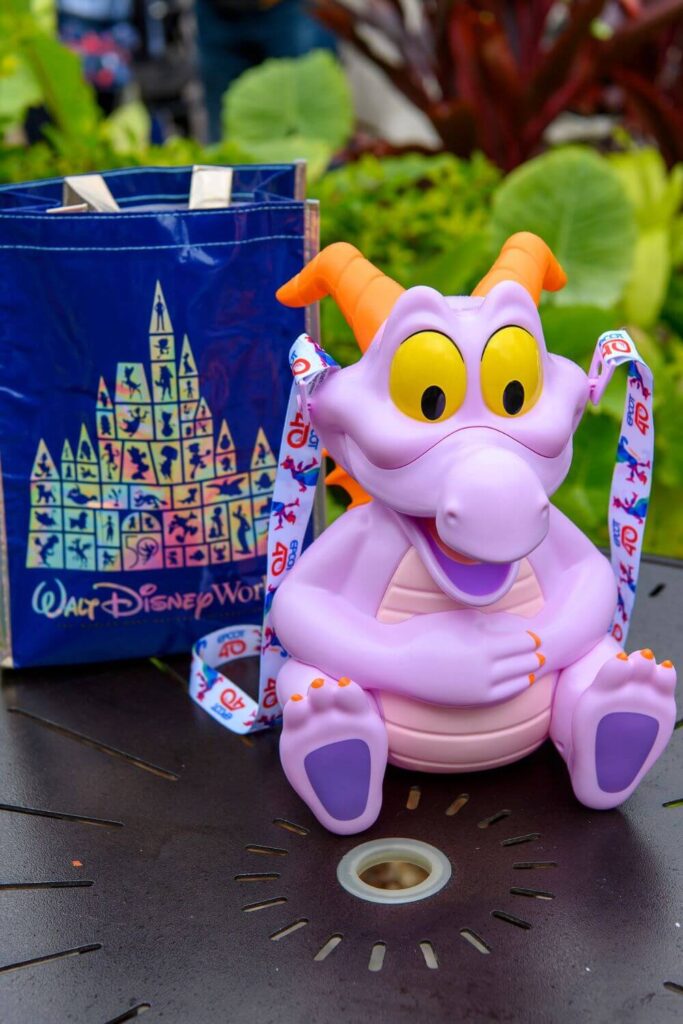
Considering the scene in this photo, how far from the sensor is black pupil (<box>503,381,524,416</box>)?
78cm

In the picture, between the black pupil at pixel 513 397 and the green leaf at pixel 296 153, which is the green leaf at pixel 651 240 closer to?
the green leaf at pixel 296 153

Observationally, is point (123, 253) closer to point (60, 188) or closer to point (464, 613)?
point (60, 188)

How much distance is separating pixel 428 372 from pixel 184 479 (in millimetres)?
388

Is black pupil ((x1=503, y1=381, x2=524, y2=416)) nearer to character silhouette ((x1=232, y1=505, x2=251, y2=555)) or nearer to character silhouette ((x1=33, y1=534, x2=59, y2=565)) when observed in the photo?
character silhouette ((x1=232, y1=505, x2=251, y2=555))

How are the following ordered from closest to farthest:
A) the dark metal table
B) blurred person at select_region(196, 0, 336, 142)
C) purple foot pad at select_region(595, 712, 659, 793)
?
the dark metal table < purple foot pad at select_region(595, 712, 659, 793) < blurred person at select_region(196, 0, 336, 142)

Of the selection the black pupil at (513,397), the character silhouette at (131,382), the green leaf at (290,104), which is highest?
the green leaf at (290,104)

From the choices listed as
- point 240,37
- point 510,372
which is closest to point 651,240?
point 510,372

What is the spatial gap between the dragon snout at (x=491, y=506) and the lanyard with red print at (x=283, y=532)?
0.14m

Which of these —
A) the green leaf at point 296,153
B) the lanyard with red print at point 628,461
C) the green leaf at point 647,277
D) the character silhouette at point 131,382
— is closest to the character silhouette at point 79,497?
the character silhouette at point 131,382

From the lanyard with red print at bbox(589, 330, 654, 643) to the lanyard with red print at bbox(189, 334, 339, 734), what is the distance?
206 mm

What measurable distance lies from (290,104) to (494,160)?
0.45 meters

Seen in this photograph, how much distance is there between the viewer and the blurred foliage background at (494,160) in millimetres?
1635

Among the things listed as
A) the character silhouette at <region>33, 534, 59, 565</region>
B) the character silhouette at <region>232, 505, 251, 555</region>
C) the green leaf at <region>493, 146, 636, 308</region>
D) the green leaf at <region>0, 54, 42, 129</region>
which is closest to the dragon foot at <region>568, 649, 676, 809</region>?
the character silhouette at <region>232, 505, 251, 555</region>

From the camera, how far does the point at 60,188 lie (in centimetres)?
112
